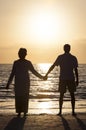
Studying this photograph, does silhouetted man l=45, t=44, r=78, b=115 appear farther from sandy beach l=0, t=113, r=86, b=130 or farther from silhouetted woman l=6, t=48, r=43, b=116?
sandy beach l=0, t=113, r=86, b=130

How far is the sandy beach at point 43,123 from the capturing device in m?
11.0

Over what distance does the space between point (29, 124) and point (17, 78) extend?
2.48m

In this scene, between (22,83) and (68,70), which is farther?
(68,70)

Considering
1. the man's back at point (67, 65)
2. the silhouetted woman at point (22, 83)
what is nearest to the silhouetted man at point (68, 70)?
the man's back at point (67, 65)

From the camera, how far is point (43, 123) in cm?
1162

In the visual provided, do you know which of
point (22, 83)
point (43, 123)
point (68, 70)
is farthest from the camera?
point (68, 70)

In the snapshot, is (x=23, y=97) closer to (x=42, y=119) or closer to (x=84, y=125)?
(x=42, y=119)

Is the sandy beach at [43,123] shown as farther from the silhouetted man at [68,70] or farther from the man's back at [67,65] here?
Answer: the man's back at [67,65]

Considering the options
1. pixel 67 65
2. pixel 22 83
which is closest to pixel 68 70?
pixel 67 65

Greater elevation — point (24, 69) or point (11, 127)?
point (24, 69)

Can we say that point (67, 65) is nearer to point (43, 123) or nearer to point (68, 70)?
point (68, 70)

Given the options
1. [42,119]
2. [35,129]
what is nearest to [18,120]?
[42,119]

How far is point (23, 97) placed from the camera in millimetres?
13555

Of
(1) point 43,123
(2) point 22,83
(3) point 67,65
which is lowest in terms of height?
(1) point 43,123
